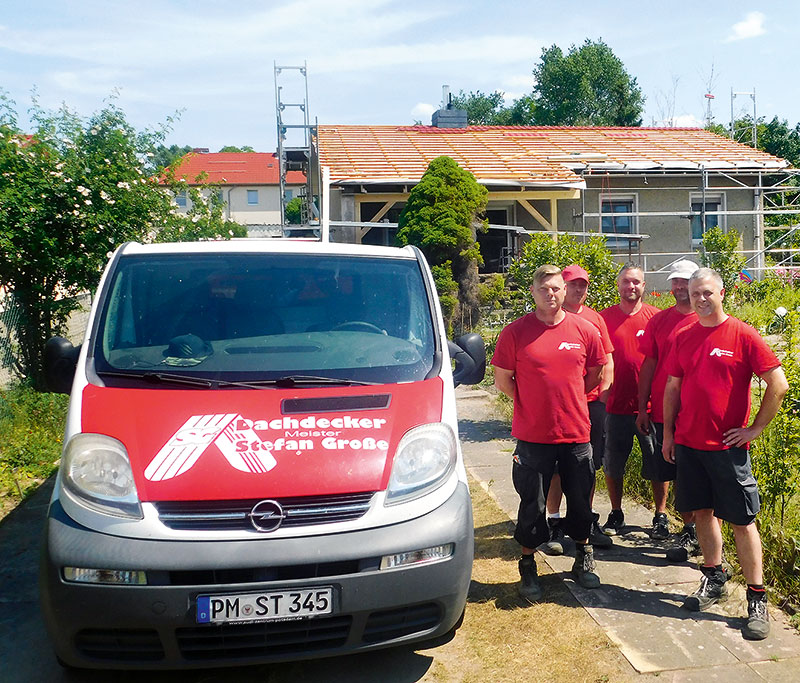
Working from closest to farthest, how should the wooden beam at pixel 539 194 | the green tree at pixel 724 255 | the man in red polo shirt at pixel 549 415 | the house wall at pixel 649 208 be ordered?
the man in red polo shirt at pixel 549 415 < the green tree at pixel 724 255 < the wooden beam at pixel 539 194 < the house wall at pixel 649 208

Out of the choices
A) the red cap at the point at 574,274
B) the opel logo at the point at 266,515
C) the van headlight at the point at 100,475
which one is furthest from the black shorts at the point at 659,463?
the van headlight at the point at 100,475

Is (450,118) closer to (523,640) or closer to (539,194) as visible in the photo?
(539,194)

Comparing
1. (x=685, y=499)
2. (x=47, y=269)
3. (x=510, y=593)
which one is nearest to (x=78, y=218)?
(x=47, y=269)

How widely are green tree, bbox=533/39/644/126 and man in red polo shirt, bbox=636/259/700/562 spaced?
46.5 m

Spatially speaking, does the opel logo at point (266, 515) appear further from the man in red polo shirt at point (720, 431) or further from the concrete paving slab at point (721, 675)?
the man in red polo shirt at point (720, 431)

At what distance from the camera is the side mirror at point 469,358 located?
4.36 metres

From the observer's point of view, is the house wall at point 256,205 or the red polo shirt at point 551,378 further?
the house wall at point 256,205

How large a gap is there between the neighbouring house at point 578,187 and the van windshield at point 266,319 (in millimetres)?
12768

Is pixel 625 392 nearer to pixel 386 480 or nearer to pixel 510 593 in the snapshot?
pixel 510 593

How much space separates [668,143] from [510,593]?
20.5 m

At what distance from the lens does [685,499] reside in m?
4.16

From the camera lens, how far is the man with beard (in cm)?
529

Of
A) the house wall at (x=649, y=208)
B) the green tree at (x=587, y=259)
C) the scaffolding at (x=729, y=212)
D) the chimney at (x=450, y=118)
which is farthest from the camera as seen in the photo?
the chimney at (x=450, y=118)

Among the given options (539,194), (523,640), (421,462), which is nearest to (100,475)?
(421,462)
